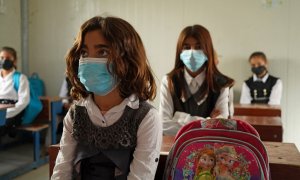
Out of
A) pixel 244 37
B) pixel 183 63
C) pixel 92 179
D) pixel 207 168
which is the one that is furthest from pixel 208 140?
pixel 244 37

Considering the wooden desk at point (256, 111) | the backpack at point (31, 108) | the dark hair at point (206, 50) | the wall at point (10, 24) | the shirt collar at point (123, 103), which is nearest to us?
the shirt collar at point (123, 103)

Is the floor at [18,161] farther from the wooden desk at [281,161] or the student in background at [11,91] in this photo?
the wooden desk at [281,161]

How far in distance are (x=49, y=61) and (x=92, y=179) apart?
4.09m

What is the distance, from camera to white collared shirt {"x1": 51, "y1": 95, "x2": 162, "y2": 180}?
1161 millimetres

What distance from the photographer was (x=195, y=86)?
195 cm

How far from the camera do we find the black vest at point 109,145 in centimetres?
120

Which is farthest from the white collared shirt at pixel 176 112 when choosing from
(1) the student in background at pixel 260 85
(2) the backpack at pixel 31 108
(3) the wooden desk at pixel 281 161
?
(2) the backpack at pixel 31 108

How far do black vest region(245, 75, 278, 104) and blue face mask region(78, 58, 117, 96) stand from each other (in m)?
3.03

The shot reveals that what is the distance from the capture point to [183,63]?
207 centimetres

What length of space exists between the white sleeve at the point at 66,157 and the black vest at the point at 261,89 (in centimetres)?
308

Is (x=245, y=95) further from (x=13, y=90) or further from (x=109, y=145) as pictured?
(x=109, y=145)

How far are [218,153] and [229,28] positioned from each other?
3.25m

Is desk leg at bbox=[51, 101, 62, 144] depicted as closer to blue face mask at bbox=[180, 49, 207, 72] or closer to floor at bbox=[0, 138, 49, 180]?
floor at bbox=[0, 138, 49, 180]

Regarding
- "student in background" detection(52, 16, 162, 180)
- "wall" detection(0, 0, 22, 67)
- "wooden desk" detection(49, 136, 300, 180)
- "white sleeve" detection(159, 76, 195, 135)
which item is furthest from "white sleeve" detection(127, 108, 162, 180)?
"wall" detection(0, 0, 22, 67)
